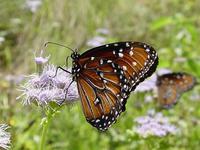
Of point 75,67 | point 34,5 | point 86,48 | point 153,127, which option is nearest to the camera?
point 75,67

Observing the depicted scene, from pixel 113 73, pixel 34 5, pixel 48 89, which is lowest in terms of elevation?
pixel 48 89

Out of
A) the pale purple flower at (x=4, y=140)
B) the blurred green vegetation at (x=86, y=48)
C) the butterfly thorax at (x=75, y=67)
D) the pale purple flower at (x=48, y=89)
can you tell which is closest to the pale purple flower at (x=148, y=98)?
the blurred green vegetation at (x=86, y=48)

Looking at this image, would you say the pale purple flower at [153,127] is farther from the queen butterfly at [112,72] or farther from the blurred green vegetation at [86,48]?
the queen butterfly at [112,72]

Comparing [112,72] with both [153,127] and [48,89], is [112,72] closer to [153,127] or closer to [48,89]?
[48,89]

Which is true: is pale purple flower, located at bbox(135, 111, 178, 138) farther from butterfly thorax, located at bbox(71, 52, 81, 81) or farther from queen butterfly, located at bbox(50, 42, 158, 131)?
butterfly thorax, located at bbox(71, 52, 81, 81)

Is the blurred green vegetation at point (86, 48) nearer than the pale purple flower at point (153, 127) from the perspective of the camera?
No

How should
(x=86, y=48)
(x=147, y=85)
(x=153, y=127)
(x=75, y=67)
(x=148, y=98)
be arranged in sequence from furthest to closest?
(x=86, y=48) → (x=148, y=98) → (x=147, y=85) → (x=153, y=127) → (x=75, y=67)

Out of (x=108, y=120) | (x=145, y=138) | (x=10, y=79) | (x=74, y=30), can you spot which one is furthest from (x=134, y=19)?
(x=108, y=120)

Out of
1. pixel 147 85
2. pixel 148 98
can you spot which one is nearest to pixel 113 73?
pixel 147 85

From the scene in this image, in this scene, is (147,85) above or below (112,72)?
above
